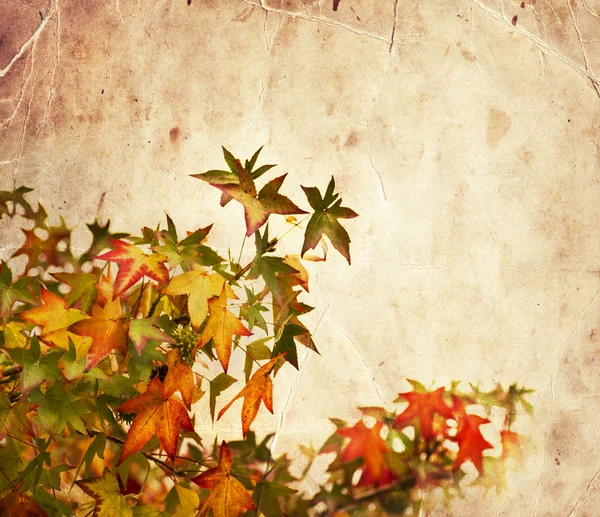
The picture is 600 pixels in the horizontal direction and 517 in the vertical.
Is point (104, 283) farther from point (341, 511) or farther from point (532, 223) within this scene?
point (532, 223)

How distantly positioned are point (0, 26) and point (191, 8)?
508 millimetres

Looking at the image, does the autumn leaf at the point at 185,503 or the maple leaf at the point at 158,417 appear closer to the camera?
the maple leaf at the point at 158,417

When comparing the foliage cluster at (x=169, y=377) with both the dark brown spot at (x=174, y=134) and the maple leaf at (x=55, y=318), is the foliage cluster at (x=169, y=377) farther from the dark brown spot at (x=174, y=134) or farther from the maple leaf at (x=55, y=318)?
the dark brown spot at (x=174, y=134)

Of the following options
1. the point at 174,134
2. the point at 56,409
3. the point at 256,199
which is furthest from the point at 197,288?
the point at 174,134

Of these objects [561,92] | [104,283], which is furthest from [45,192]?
[561,92]

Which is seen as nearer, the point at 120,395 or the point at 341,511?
the point at 120,395

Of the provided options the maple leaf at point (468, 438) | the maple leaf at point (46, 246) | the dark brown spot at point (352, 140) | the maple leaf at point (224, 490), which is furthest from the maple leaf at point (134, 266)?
the maple leaf at point (468, 438)

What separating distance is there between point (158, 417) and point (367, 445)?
0.72 metres

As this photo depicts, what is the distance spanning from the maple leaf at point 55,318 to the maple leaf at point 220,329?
222 mm

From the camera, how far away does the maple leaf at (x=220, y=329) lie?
969 millimetres

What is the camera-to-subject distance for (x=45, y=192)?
1.53 meters

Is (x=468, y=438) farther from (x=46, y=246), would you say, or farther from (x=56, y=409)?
(x=46, y=246)

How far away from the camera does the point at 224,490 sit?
107 centimetres

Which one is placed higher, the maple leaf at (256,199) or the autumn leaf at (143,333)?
the maple leaf at (256,199)
